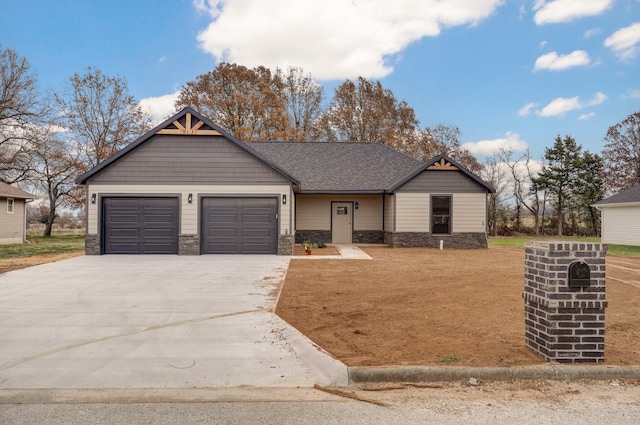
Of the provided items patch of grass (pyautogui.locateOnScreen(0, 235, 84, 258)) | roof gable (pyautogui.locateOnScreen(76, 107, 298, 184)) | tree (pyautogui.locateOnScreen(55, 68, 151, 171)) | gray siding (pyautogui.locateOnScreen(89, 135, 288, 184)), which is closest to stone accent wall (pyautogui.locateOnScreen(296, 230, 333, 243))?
roof gable (pyautogui.locateOnScreen(76, 107, 298, 184))

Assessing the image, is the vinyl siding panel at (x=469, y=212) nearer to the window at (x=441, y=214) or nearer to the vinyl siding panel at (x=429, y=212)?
the vinyl siding panel at (x=429, y=212)

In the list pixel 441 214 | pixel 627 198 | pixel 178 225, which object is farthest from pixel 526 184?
pixel 178 225

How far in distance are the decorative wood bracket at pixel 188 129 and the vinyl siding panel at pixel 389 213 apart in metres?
8.23

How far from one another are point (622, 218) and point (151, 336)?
24736 mm

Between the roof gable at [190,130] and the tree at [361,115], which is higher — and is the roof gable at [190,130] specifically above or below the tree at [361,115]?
below

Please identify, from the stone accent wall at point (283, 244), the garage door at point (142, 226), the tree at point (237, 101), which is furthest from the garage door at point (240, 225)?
the tree at point (237, 101)

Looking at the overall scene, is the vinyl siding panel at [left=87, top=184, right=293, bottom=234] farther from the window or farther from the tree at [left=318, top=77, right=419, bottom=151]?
the tree at [left=318, top=77, right=419, bottom=151]

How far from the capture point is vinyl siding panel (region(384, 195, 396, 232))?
58.3 ft

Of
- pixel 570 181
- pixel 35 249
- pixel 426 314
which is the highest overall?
pixel 570 181

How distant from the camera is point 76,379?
3.67 m

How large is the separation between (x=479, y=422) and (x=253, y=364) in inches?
85.8

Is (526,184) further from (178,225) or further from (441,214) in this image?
(178,225)

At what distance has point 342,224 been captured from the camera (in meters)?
19.4

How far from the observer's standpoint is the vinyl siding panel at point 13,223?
21859 mm
